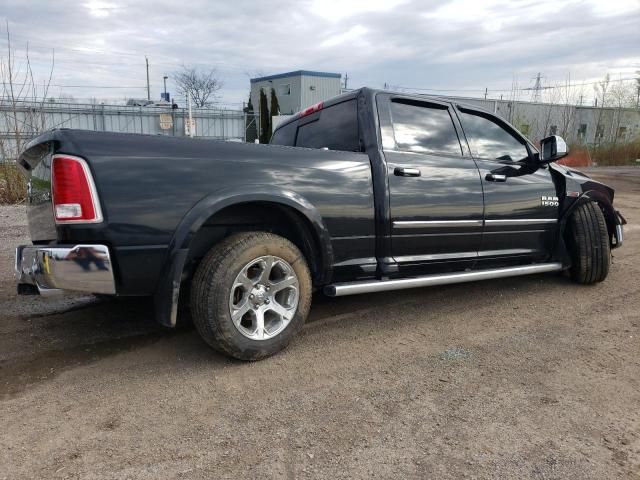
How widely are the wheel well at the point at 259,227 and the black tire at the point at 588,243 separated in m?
2.88

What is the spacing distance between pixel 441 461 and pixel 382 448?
27 cm

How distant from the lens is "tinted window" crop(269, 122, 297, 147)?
187 inches

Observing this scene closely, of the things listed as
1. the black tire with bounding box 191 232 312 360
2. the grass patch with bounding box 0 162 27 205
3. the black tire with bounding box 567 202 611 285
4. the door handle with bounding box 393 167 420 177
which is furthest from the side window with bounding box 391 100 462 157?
the grass patch with bounding box 0 162 27 205

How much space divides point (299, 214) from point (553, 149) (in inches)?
105

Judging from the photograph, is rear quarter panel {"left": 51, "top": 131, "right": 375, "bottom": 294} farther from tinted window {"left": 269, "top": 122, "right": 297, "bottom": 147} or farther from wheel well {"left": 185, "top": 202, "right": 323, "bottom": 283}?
tinted window {"left": 269, "top": 122, "right": 297, "bottom": 147}

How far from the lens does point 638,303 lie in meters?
4.42

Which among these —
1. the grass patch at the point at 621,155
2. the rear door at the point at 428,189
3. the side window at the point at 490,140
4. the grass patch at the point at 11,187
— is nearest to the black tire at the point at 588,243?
the side window at the point at 490,140

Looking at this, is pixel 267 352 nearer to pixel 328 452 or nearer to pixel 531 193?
pixel 328 452

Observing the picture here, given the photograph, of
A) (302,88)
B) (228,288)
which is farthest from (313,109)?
(302,88)

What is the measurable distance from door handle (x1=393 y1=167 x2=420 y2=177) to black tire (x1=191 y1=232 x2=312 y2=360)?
101 cm

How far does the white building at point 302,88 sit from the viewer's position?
3797 cm

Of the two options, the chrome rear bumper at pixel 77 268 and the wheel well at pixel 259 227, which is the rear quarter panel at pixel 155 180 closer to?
the chrome rear bumper at pixel 77 268

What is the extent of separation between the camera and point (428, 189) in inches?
148

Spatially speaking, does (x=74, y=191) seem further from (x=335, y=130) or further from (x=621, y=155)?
(x=621, y=155)
